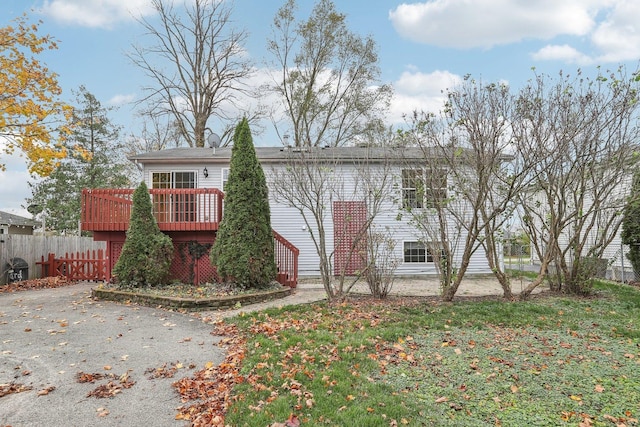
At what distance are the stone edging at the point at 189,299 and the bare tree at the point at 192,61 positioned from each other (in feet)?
48.1

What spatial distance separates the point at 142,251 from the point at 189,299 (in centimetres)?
211

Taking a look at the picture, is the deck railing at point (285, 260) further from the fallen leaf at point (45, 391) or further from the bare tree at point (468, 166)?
the fallen leaf at point (45, 391)

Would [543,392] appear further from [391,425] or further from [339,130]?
[339,130]

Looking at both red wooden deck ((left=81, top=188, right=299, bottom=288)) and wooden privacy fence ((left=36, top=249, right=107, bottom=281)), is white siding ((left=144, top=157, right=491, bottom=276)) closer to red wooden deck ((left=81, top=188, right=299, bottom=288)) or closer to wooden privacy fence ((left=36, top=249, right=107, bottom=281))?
A: red wooden deck ((left=81, top=188, right=299, bottom=288))

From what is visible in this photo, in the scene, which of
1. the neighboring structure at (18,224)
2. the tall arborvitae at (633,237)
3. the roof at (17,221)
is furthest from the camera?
the neighboring structure at (18,224)

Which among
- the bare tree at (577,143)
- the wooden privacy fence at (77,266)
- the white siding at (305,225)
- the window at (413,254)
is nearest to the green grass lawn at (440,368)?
the bare tree at (577,143)

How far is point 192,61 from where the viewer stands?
22.5m

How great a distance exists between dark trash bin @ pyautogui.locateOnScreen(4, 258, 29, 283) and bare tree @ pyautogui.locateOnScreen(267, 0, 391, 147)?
45.6ft

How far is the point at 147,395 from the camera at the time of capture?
12.6 ft

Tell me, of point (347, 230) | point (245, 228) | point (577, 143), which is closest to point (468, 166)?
point (577, 143)

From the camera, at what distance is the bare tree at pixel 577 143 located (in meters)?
7.59

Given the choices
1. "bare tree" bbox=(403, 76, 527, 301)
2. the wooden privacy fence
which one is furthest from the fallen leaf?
→ the wooden privacy fence

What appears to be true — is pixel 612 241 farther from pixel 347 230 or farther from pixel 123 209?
pixel 123 209

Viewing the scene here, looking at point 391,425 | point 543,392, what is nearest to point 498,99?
point 543,392
